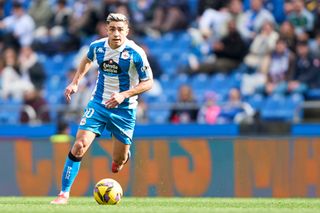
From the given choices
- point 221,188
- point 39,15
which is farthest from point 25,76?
point 221,188

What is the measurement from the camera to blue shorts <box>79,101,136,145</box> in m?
11.2

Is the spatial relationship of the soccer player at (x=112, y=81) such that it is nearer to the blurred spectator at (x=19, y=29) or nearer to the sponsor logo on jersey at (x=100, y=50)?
the sponsor logo on jersey at (x=100, y=50)

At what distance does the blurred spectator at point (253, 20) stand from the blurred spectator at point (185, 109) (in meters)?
1.85

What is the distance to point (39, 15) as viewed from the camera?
22625 millimetres

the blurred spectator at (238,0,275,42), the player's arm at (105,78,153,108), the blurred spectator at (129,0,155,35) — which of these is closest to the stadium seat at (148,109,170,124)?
the blurred spectator at (238,0,275,42)

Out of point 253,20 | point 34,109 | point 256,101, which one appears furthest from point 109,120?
point 253,20

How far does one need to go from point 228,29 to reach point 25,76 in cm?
483

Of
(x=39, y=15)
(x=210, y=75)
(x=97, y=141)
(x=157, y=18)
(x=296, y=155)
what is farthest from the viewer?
(x=39, y=15)

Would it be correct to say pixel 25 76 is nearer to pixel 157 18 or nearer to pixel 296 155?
pixel 157 18

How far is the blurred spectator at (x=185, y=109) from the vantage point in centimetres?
1739

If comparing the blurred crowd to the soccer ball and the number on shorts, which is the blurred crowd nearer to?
the number on shorts

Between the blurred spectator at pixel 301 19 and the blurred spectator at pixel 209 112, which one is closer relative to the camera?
the blurred spectator at pixel 209 112

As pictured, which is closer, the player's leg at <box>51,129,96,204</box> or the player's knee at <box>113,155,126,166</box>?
the player's leg at <box>51,129,96,204</box>

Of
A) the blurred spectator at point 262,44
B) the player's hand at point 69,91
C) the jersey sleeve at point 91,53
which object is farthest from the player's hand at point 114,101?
the blurred spectator at point 262,44
